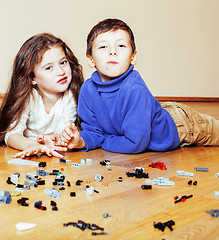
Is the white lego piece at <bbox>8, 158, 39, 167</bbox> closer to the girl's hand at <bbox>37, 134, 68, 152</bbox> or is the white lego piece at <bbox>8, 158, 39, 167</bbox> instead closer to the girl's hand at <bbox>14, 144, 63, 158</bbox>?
the girl's hand at <bbox>14, 144, 63, 158</bbox>

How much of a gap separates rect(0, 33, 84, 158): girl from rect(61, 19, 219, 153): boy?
13 centimetres

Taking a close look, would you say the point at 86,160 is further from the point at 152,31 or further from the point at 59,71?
the point at 152,31

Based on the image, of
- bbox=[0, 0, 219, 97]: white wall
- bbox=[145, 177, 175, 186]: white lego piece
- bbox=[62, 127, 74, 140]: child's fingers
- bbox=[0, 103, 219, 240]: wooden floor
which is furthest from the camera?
bbox=[0, 0, 219, 97]: white wall

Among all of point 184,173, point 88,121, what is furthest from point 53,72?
point 184,173

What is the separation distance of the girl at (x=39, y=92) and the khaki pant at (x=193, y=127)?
0.55 metres

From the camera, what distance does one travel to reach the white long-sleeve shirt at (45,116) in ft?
5.96

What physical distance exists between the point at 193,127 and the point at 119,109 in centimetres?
45

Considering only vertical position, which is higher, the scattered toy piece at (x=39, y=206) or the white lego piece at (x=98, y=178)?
the scattered toy piece at (x=39, y=206)

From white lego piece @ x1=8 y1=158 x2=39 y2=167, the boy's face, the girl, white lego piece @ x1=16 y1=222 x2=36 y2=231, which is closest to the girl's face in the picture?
the girl

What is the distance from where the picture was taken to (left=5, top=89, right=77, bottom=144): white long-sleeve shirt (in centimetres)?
182

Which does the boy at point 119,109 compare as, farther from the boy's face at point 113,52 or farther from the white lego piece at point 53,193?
the white lego piece at point 53,193

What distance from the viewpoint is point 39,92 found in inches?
73.7

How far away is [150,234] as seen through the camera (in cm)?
79

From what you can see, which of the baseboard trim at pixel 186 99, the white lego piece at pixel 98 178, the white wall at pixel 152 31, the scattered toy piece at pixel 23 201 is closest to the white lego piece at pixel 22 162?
the white lego piece at pixel 98 178
